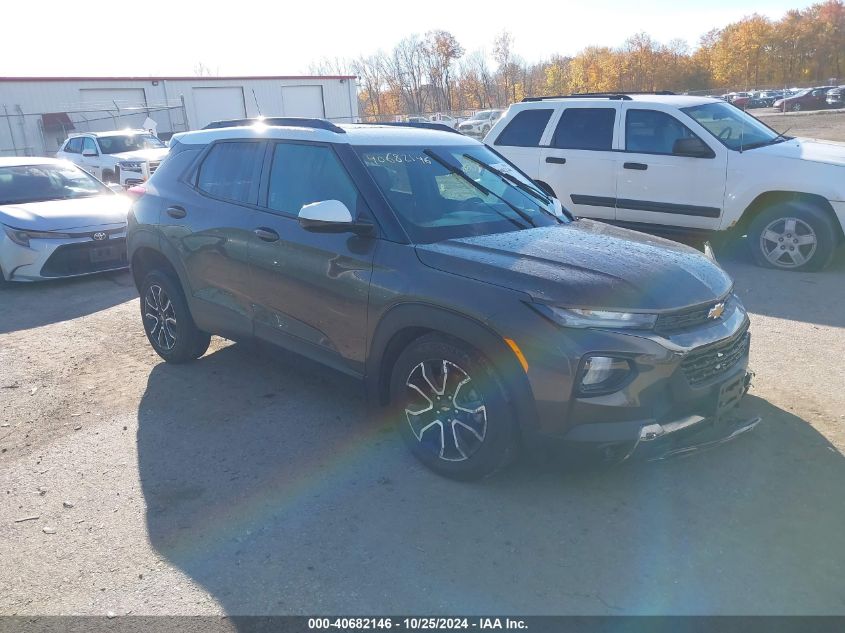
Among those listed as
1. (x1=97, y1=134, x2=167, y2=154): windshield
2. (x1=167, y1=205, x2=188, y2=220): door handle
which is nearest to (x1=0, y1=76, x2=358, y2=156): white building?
(x1=97, y1=134, x2=167, y2=154): windshield

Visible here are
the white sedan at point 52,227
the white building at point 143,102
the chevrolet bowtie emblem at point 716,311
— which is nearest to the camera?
the chevrolet bowtie emblem at point 716,311

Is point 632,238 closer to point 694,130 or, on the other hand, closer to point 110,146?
point 694,130

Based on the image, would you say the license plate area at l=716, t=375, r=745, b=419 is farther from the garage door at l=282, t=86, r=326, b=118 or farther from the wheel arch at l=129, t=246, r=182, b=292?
the garage door at l=282, t=86, r=326, b=118

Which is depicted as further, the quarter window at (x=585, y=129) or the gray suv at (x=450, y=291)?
the quarter window at (x=585, y=129)

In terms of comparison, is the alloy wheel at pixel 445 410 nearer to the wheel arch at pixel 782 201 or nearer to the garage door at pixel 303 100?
the wheel arch at pixel 782 201

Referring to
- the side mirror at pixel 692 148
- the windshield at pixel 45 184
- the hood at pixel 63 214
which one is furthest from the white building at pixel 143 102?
the side mirror at pixel 692 148

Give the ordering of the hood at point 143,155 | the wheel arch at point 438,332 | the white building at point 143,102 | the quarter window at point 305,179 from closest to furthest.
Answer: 1. the wheel arch at point 438,332
2. the quarter window at point 305,179
3. the hood at point 143,155
4. the white building at point 143,102

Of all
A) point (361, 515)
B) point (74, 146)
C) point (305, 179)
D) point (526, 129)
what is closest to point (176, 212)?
point (305, 179)

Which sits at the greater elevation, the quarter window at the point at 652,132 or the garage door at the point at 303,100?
the garage door at the point at 303,100

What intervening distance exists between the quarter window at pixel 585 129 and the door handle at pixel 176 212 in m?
5.47

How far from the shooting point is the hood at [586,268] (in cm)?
317

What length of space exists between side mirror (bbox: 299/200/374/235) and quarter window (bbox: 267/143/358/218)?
0.18 meters

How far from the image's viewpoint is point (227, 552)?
123 inches

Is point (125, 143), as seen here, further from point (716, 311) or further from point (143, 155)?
point (716, 311)
